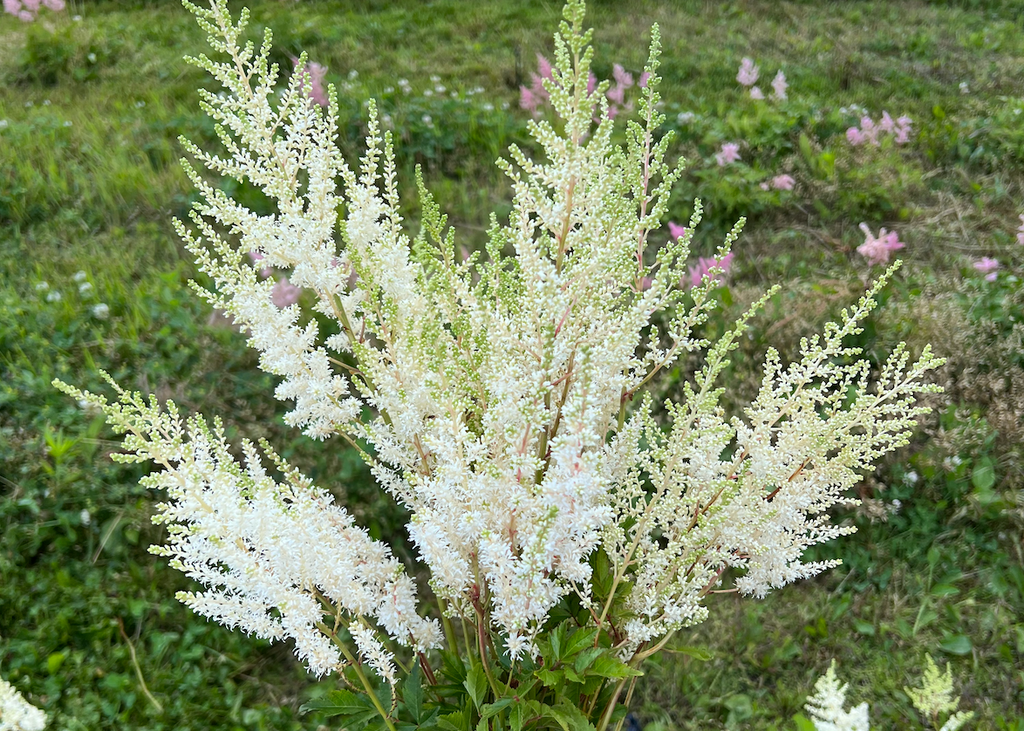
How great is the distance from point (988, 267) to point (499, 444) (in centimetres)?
285

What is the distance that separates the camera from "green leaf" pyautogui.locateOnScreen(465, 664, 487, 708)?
121 centimetres

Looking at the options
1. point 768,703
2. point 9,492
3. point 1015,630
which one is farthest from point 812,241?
point 9,492

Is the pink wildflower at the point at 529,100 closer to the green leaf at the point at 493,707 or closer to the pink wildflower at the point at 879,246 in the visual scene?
the pink wildflower at the point at 879,246

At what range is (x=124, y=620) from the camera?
7.38 ft

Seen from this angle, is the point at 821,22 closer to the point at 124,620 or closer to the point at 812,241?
the point at 812,241

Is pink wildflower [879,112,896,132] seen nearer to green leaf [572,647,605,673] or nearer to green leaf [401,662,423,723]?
green leaf [572,647,605,673]

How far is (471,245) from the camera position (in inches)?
131

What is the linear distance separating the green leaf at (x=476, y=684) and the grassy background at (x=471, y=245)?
1.11m

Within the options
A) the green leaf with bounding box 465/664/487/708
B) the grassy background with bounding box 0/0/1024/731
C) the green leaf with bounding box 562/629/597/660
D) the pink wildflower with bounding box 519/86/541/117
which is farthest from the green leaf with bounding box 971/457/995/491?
the pink wildflower with bounding box 519/86/541/117

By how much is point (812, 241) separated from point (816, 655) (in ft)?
6.90

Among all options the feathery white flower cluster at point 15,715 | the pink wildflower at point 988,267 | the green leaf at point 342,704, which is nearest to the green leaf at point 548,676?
the green leaf at point 342,704

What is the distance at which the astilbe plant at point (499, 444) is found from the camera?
107 cm

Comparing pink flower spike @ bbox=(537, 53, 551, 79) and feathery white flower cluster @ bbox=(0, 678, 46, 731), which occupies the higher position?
pink flower spike @ bbox=(537, 53, 551, 79)

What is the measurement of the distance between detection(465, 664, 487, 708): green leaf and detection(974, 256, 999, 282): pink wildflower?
288 centimetres
